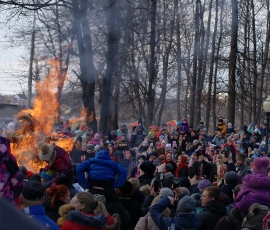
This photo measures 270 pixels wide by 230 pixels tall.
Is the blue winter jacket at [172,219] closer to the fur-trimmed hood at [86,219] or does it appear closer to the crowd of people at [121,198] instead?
the crowd of people at [121,198]

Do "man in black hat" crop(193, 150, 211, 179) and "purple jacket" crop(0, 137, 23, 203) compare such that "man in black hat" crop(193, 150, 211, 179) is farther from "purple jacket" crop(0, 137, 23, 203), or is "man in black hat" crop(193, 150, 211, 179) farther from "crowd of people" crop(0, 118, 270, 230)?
"purple jacket" crop(0, 137, 23, 203)

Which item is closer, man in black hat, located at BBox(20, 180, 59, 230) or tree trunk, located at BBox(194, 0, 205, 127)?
man in black hat, located at BBox(20, 180, 59, 230)

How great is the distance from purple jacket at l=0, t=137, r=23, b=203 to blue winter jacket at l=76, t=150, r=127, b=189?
3.97 feet

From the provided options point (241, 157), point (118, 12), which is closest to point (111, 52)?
point (118, 12)

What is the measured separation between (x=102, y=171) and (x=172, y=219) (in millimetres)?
1432

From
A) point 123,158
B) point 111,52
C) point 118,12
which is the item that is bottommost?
point 123,158

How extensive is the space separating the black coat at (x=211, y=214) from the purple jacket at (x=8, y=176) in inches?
73.2

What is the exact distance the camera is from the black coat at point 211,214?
5055 millimetres

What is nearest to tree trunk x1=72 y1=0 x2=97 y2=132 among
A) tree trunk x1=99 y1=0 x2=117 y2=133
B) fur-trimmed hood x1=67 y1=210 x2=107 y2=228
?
tree trunk x1=99 y1=0 x2=117 y2=133

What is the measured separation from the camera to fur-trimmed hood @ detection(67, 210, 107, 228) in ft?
12.9

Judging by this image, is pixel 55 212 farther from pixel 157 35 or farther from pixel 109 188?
pixel 157 35

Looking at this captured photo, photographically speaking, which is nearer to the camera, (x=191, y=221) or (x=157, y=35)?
(x=191, y=221)

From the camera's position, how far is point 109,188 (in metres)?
5.73

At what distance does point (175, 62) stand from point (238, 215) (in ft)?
105
